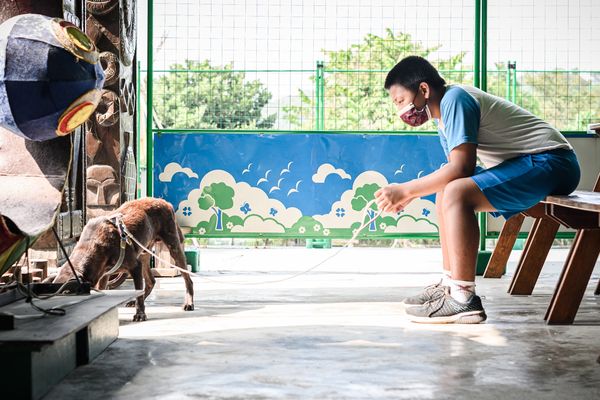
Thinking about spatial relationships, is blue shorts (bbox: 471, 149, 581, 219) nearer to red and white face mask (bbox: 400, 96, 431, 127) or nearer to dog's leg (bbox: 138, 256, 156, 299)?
red and white face mask (bbox: 400, 96, 431, 127)

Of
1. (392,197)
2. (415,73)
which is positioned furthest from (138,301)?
(415,73)

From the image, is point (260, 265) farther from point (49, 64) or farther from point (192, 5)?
point (49, 64)

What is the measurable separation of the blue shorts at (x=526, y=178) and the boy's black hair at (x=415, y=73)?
2.08ft

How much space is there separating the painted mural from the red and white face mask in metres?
2.73

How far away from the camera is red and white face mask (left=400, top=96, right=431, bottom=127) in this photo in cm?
453

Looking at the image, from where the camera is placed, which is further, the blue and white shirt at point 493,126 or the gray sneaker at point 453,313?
the blue and white shirt at point 493,126

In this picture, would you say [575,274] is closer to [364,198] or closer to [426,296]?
[426,296]

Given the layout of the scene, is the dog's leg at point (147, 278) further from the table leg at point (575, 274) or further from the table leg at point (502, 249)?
the table leg at point (502, 249)

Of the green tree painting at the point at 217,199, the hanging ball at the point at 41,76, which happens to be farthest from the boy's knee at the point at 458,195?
the green tree painting at the point at 217,199

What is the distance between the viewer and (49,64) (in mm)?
3521

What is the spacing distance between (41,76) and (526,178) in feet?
8.30

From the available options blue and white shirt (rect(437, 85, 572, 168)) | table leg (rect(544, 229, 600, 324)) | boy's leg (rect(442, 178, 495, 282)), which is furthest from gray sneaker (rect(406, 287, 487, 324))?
blue and white shirt (rect(437, 85, 572, 168))

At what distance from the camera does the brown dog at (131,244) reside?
4195 millimetres

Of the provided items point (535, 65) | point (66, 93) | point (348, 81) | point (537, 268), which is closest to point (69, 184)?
point (66, 93)
